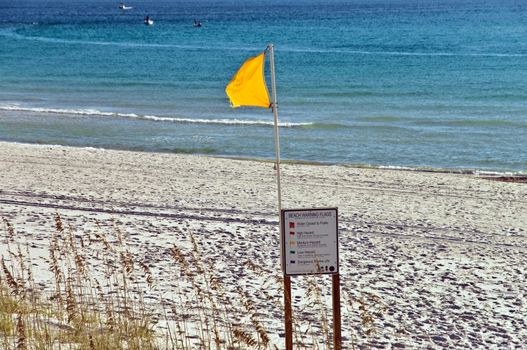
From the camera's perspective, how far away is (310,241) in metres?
6.58

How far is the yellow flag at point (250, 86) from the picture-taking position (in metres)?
7.40

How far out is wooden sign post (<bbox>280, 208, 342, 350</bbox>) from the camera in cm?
652

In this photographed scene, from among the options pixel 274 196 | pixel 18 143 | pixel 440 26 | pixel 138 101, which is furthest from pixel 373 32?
pixel 274 196

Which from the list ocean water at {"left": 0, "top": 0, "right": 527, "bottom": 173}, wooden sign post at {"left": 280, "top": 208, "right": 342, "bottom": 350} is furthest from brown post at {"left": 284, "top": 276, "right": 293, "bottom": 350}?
ocean water at {"left": 0, "top": 0, "right": 527, "bottom": 173}

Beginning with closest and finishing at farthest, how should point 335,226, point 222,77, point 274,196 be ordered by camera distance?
point 335,226
point 274,196
point 222,77

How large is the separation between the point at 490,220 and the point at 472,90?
21.4 m

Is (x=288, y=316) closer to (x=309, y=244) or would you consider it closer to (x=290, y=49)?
(x=309, y=244)

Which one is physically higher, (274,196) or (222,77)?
(222,77)

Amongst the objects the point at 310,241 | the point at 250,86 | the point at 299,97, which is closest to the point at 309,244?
the point at 310,241

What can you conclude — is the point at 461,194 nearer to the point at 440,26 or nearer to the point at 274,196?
the point at 274,196

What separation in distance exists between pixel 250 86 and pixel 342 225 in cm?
662

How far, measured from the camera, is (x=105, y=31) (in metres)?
78.9

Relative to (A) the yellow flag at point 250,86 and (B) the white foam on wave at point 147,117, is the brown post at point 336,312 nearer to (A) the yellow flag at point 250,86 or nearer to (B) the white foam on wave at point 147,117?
(A) the yellow flag at point 250,86

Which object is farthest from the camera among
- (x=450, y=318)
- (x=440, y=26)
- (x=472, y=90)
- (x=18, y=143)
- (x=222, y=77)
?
(x=440, y=26)
